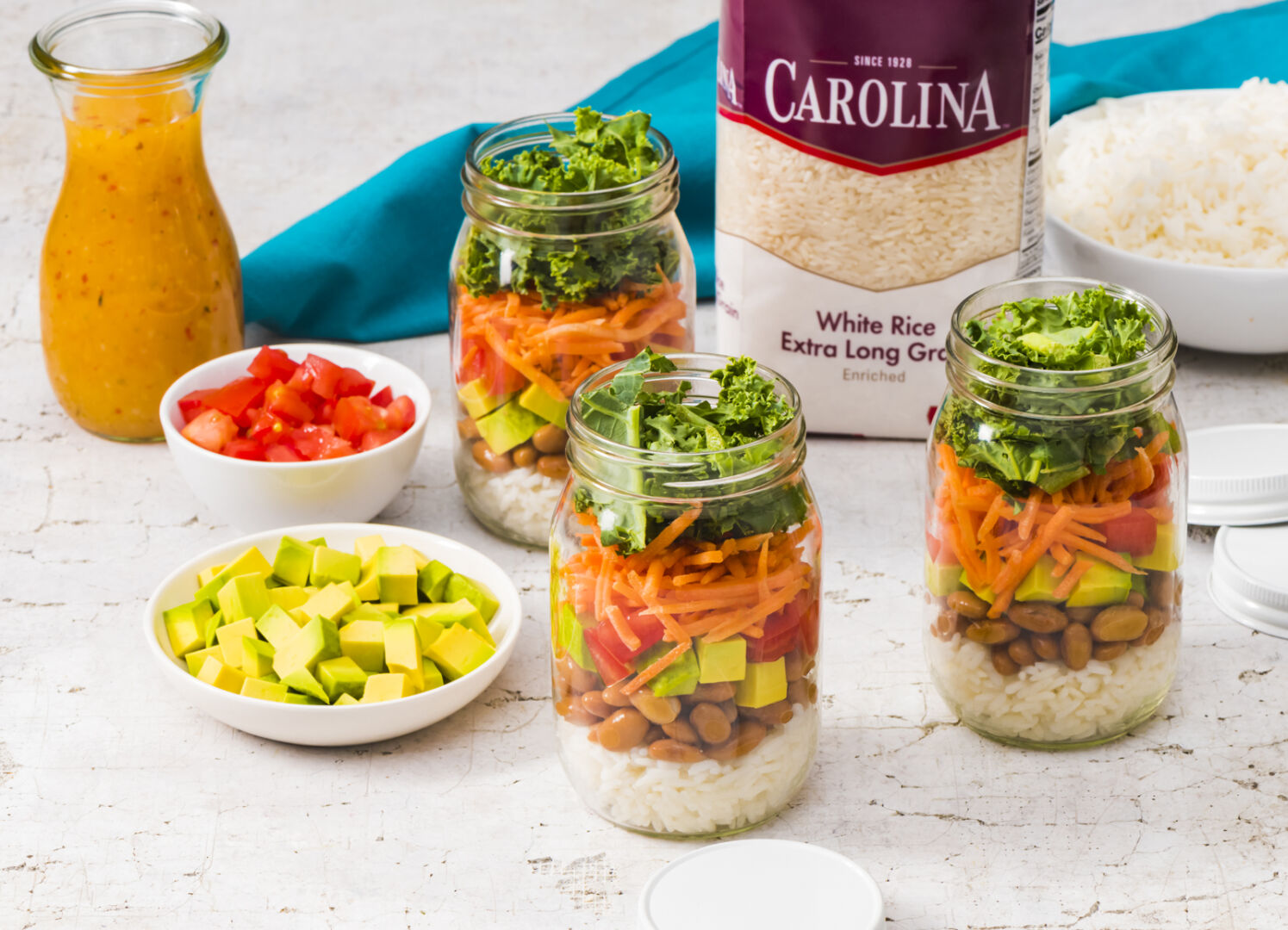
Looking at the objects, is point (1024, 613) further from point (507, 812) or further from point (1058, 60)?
point (1058, 60)

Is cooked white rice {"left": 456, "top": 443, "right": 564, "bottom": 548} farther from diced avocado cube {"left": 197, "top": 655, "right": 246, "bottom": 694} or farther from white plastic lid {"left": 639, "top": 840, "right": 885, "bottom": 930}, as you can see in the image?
white plastic lid {"left": 639, "top": 840, "right": 885, "bottom": 930}

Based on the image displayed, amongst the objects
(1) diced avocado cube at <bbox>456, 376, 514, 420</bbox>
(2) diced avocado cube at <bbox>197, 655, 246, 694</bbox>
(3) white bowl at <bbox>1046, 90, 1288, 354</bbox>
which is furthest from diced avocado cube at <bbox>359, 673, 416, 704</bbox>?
(3) white bowl at <bbox>1046, 90, 1288, 354</bbox>

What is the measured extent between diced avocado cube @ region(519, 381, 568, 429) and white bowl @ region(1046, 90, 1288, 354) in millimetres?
704

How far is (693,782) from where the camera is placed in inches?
48.1

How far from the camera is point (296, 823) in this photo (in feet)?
4.28

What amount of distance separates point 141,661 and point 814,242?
85 centimetres

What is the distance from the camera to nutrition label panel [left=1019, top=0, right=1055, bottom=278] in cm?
163

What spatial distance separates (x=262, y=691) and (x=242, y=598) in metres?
0.11

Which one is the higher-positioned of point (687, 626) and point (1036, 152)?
point (1036, 152)

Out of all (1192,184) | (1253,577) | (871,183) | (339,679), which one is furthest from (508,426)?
(1192,184)

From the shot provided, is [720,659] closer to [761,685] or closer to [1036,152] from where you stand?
[761,685]

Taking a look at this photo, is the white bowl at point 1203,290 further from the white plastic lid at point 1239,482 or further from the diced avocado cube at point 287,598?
the diced avocado cube at point 287,598

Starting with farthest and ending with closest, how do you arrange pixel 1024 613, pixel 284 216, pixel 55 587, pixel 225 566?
pixel 284 216, pixel 55 587, pixel 225 566, pixel 1024 613

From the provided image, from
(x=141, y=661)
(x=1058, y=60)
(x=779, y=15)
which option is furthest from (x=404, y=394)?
(x=1058, y=60)
